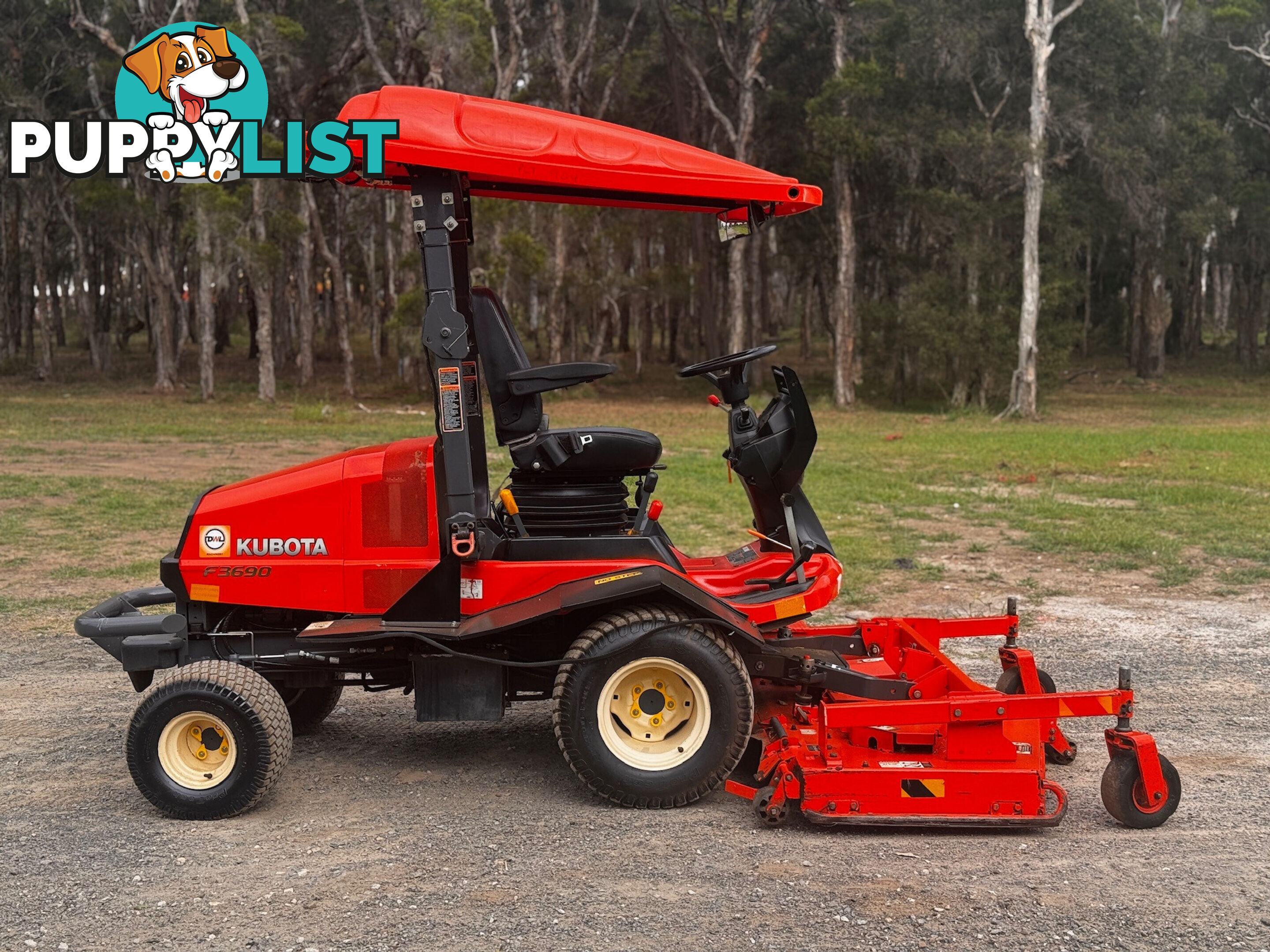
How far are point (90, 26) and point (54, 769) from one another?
99.3 ft

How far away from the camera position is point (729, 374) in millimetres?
6055

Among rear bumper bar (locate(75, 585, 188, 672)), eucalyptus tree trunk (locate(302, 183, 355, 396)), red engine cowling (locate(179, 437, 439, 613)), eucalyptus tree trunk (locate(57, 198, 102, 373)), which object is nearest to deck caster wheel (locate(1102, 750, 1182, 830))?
red engine cowling (locate(179, 437, 439, 613))

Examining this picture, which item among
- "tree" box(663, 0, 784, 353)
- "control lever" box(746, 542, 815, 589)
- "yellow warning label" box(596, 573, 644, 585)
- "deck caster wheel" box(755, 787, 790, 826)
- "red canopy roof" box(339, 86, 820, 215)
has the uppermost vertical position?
"tree" box(663, 0, 784, 353)

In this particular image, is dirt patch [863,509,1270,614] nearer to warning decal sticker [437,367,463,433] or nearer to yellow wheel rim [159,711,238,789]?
warning decal sticker [437,367,463,433]

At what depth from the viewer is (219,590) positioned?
5621 mm

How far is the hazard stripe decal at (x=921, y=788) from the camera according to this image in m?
5.02

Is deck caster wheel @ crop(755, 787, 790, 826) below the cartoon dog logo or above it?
below

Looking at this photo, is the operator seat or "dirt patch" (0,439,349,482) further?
"dirt patch" (0,439,349,482)

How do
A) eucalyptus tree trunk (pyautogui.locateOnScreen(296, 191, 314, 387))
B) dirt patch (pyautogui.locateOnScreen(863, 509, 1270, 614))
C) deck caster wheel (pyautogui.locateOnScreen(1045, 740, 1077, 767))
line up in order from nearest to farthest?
1. deck caster wheel (pyautogui.locateOnScreen(1045, 740, 1077, 767))
2. dirt patch (pyautogui.locateOnScreen(863, 509, 1270, 614))
3. eucalyptus tree trunk (pyautogui.locateOnScreen(296, 191, 314, 387))

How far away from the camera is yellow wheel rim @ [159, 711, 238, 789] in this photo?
5324 mm

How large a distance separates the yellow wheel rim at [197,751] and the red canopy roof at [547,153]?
247 cm

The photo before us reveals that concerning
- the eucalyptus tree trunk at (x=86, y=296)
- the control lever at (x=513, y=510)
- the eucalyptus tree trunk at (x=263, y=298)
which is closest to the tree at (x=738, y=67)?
the eucalyptus tree trunk at (x=263, y=298)

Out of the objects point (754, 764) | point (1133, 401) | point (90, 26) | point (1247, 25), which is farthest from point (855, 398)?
point (754, 764)

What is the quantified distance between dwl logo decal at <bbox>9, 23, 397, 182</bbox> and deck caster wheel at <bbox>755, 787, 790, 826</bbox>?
3.00 meters
